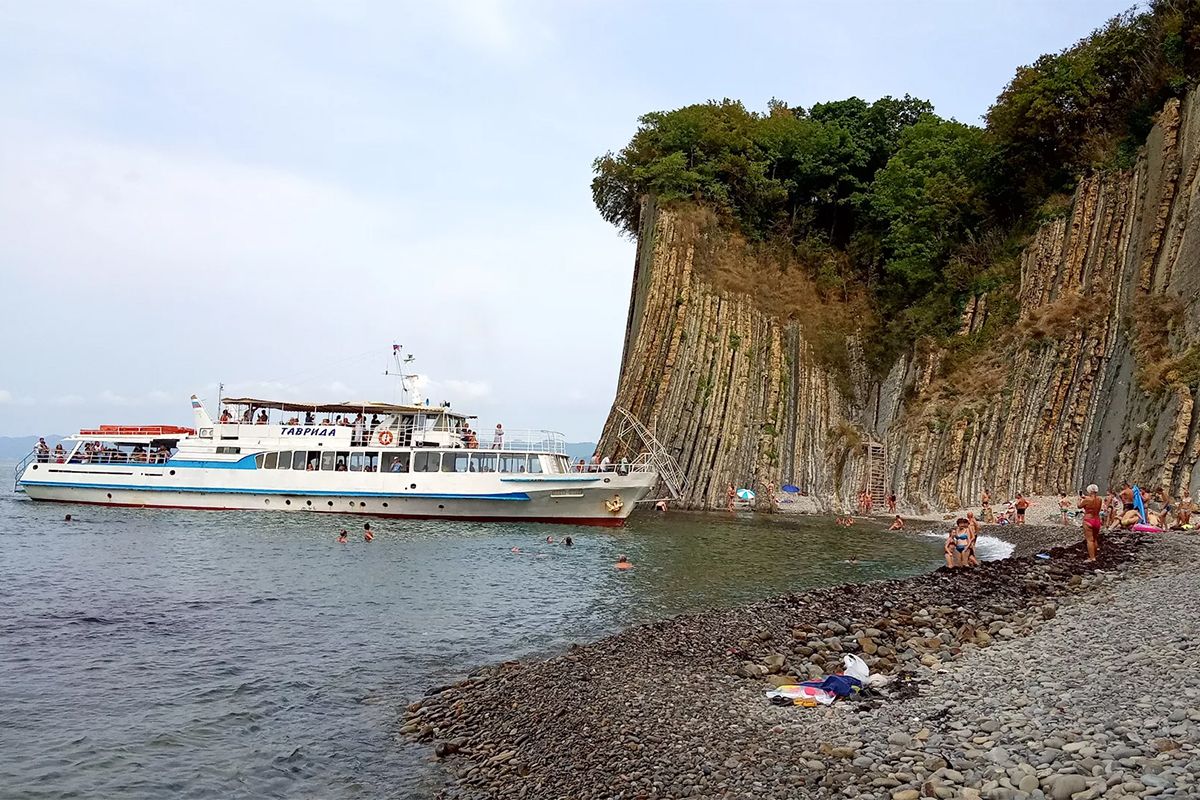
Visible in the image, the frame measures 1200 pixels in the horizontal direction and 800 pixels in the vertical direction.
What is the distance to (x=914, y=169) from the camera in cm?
5966

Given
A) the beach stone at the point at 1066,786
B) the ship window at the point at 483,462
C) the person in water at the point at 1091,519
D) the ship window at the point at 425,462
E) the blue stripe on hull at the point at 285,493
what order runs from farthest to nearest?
the ship window at the point at 425,462, the ship window at the point at 483,462, the blue stripe on hull at the point at 285,493, the person in water at the point at 1091,519, the beach stone at the point at 1066,786

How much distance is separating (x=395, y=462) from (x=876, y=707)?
3548 cm

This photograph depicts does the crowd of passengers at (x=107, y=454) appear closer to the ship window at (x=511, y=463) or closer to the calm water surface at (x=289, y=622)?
the calm water surface at (x=289, y=622)

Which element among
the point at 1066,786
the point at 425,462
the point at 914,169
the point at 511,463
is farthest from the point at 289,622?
the point at 914,169

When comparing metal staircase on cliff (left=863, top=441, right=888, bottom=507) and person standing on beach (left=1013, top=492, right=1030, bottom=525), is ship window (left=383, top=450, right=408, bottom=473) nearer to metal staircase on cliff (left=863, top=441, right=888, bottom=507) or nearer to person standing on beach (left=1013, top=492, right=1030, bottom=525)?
metal staircase on cliff (left=863, top=441, right=888, bottom=507)

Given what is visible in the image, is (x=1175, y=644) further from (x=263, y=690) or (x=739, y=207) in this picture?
(x=739, y=207)

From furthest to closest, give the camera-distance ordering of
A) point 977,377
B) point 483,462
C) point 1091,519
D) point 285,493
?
point 977,377, point 285,493, point 483,462, point 1091,519

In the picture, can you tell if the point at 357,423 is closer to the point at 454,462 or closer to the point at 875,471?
the point at 454,462

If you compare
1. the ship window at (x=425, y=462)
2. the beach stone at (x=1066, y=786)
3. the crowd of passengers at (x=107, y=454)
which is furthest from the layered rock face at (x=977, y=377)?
the beach stone at (x=1066, y=786)

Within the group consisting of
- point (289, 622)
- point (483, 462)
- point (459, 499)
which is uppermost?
point (483, 462)

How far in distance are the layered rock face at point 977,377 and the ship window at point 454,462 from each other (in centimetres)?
1642

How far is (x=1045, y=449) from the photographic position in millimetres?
40688

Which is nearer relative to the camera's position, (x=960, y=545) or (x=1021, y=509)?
(x=960, y=545)

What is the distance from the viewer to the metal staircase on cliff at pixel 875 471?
174 feet
